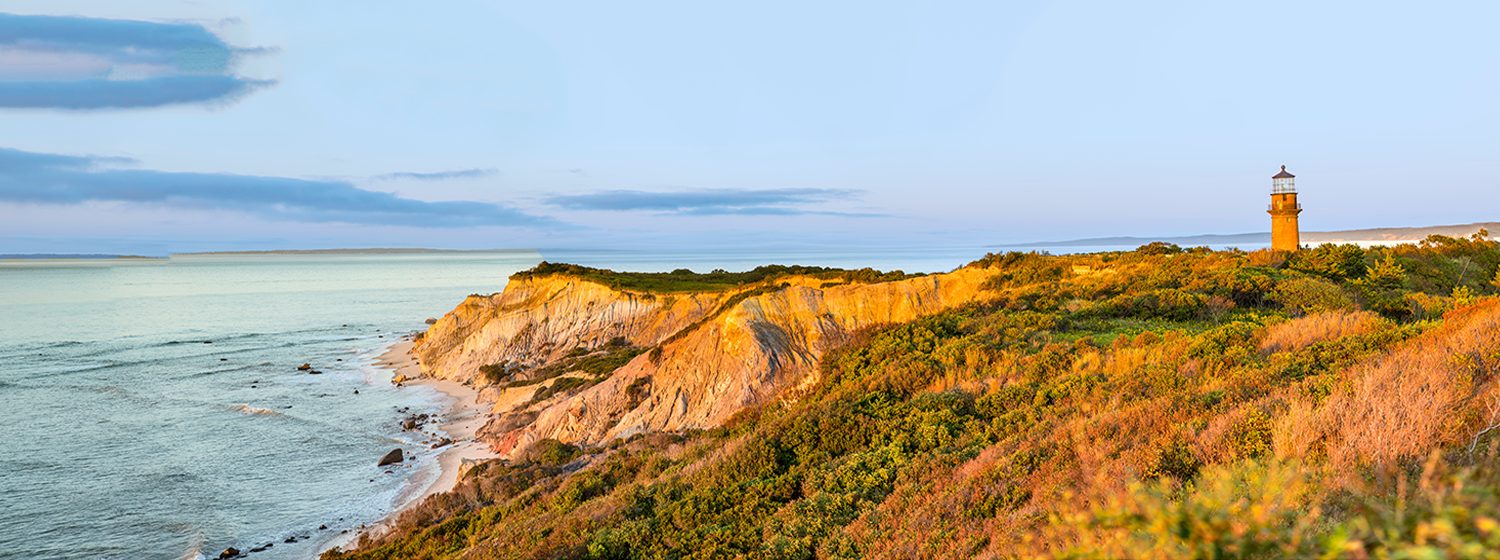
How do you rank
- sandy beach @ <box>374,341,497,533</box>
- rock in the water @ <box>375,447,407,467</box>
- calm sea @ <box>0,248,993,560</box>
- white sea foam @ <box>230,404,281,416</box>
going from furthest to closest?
white sea foam @ <box>230,404,281,416</box>
rock in the water @ <box>375,447,407,467</box>
sandy beach @ <box>374,341,497,533</box>
calm sea @ <box>0,248,993,560</box>

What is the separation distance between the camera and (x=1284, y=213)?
3425cm

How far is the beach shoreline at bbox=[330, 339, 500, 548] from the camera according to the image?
2108cm

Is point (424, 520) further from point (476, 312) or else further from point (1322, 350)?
point (476, 312)

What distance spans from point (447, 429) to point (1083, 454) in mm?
30227

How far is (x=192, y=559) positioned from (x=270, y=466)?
885 centimetres

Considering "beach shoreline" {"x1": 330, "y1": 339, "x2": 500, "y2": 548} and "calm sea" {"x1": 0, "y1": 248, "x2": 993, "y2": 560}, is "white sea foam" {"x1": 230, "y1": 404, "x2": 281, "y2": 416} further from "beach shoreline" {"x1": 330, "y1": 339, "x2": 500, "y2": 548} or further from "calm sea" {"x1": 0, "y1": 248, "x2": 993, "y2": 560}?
"beach shoreline" {"x1": 330, "y1": 339, "x2": 500, "y2": 548}

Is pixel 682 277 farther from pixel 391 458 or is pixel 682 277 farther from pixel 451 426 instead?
pixel 391 458

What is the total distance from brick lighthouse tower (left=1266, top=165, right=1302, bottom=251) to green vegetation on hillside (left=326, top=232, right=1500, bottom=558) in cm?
1738

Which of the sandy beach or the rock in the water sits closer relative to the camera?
the sandy beach

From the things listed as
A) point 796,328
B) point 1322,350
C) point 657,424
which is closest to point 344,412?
point 657,424

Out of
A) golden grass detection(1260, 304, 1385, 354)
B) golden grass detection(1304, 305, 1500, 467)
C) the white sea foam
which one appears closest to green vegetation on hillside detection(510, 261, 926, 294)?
the white sea foam

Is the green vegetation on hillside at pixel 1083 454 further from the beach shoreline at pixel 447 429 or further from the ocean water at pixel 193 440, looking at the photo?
the ocean water at pixel 193 440

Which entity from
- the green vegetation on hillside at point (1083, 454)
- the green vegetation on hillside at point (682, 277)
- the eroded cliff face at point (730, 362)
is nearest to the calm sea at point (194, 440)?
the eroded cliff face at point (730, 362)

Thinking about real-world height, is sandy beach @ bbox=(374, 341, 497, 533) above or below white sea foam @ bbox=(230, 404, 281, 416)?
below
